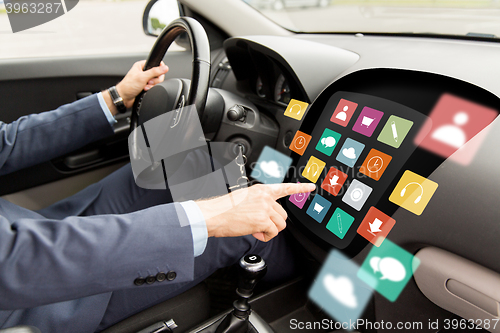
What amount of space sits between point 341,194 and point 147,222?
0.43 metres

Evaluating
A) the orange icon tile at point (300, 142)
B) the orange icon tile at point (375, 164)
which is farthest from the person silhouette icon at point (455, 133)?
the orange icon tile at point (300, 142)

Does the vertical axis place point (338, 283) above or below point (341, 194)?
below

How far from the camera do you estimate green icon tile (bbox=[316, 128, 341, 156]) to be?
80cm

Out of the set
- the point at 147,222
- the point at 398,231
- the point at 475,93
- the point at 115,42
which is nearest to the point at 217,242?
the point at 147,222

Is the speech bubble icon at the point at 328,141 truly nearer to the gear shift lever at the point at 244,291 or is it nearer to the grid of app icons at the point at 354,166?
the grid of app icons at the point at 354,166

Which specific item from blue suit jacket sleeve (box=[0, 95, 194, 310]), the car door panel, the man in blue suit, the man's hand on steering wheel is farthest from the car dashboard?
the car door panel

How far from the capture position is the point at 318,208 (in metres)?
0.81

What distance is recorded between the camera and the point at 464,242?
1.89 feet

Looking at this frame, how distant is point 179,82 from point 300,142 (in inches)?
14.4

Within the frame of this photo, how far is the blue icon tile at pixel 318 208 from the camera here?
79cm

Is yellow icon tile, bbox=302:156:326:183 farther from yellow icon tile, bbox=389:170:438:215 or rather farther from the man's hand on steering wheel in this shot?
the man's hand on steering wheel

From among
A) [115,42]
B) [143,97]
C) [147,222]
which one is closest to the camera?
[147,222]

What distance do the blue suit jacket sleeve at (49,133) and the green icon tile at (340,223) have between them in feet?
2.46

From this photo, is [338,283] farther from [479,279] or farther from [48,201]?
[48,201]
